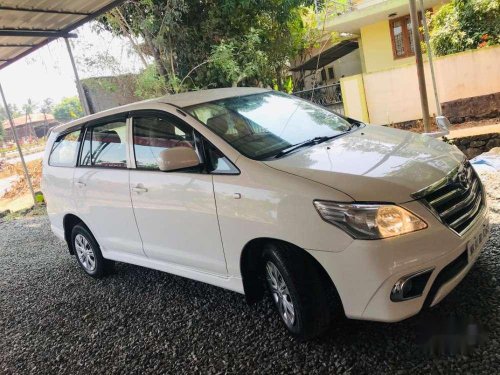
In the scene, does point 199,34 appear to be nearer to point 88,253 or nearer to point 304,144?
point 88,253

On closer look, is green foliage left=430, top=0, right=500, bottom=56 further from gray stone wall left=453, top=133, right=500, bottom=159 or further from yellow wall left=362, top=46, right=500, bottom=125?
gray stone wall left=453, top=133, right=500, bottom=159

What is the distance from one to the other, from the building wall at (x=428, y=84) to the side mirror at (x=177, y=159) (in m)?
8.93

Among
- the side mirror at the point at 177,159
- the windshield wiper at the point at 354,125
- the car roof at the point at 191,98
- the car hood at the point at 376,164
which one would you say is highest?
the car roof at the point at 191,98

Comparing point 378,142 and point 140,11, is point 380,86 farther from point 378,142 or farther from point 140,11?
point 378,142

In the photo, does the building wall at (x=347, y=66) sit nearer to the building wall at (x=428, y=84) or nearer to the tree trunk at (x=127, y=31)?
the building wall at (x=428, y=84)

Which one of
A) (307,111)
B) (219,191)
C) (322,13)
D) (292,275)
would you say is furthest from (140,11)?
(292,275)

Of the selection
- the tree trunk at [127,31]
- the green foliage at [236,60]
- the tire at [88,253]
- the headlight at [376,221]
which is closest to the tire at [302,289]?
the headlight at [376,221]

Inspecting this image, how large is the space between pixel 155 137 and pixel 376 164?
1.83 m

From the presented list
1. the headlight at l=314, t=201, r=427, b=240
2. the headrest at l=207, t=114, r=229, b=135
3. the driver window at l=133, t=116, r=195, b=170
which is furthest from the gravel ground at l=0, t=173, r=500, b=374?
the headrest at l=207, t=114, r=229, b=135

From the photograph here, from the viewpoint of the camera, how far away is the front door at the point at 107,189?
3855mm

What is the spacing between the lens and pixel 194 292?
3.96m

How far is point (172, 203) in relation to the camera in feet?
10.8

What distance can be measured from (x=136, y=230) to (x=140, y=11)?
26.5 feet

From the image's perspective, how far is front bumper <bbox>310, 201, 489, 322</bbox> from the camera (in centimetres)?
230
